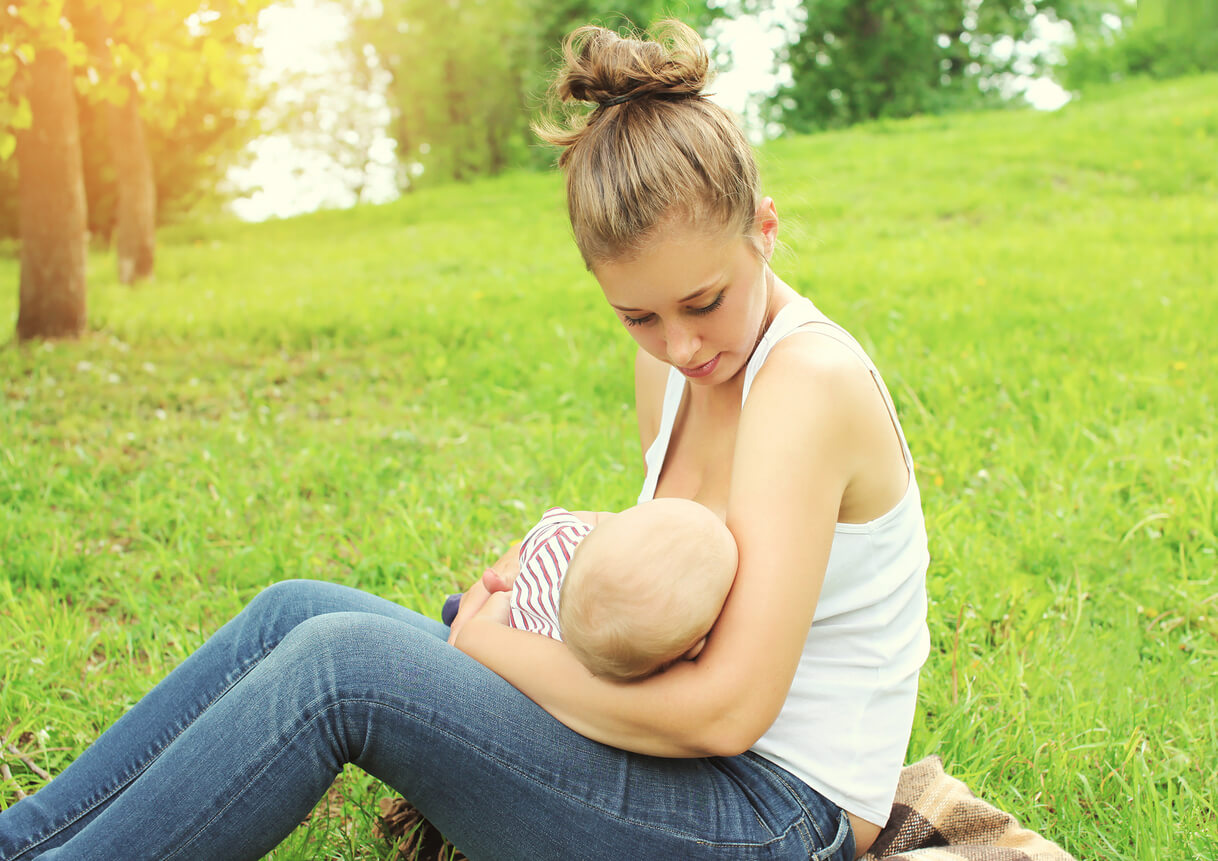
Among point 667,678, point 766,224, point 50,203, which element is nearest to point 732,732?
point 667,678

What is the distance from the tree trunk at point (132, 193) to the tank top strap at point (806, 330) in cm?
950

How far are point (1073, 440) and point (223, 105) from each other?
41.3 ft

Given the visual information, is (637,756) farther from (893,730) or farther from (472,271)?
(472,271)

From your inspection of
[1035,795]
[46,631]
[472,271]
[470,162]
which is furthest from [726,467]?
[470,162]

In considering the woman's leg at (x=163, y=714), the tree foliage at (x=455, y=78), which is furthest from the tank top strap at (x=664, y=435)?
the tree foliage at (x=455, y=78)

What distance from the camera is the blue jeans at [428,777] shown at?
1458 millimetres

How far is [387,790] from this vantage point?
7.37ft

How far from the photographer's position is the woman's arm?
141 centimetres

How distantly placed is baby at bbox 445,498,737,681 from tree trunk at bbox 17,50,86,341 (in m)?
6.04

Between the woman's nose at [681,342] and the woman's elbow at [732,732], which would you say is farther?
the woman's nose at [681,342]

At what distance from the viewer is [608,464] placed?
3986 millimetres

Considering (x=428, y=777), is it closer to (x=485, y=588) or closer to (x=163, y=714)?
(x=485, y=588)

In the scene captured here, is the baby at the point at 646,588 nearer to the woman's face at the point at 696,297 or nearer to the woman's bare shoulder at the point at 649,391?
the woman's face at the point at 696,297

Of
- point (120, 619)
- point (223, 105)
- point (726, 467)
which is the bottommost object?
point (120, 619)
